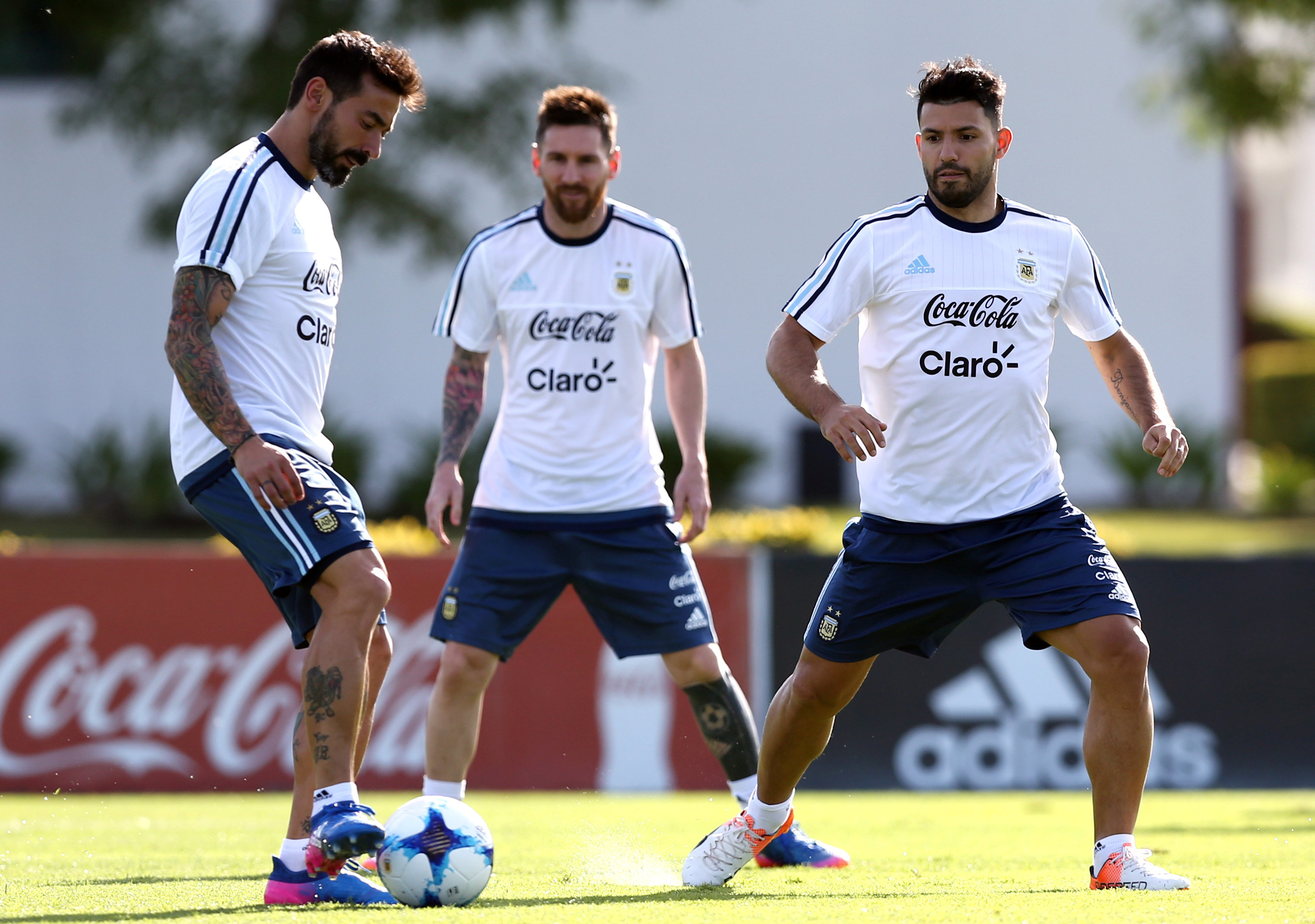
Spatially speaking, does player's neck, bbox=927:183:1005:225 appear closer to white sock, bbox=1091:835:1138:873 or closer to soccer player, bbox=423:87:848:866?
soccer player, bbox=423:87:848:866

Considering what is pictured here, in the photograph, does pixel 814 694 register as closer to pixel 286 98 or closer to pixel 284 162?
pixel 284 162

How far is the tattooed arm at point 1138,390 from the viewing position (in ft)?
15.8

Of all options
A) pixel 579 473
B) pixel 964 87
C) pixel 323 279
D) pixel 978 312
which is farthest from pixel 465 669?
pixel 964 87

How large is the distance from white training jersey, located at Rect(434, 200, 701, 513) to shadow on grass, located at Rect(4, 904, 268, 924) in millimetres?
1895

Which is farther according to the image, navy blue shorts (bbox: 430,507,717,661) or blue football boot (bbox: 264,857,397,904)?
navy blue shorts (bbox: 430,507,717,661)

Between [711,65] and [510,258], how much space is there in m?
16.2

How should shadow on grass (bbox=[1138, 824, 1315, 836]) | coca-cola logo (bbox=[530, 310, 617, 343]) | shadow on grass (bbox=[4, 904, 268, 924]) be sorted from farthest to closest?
1. shadow on grass (bbox=[1138, 824, 1315, 836])
2. coca-cola logo (bbox=[530, 310, 617, 343])
3. shadow on grass (bbox=[4, 904, 268, 924])

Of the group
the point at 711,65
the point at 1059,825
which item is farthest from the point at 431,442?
the point at 1059,825

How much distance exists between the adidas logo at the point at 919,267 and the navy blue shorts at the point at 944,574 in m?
0.77

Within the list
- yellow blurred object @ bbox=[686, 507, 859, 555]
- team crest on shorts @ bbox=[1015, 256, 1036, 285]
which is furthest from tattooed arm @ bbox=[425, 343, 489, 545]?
yellow blurred object @ bbox=[686, 507, 859, 555]

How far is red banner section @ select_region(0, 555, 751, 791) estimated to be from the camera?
948 centimetres

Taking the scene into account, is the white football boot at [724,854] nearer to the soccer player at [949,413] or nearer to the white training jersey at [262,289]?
the soccer player at [949,413]

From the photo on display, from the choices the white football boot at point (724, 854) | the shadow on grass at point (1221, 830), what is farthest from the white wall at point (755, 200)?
the white football boot at point (724, 854)

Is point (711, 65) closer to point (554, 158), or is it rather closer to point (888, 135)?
point (888, 135)
